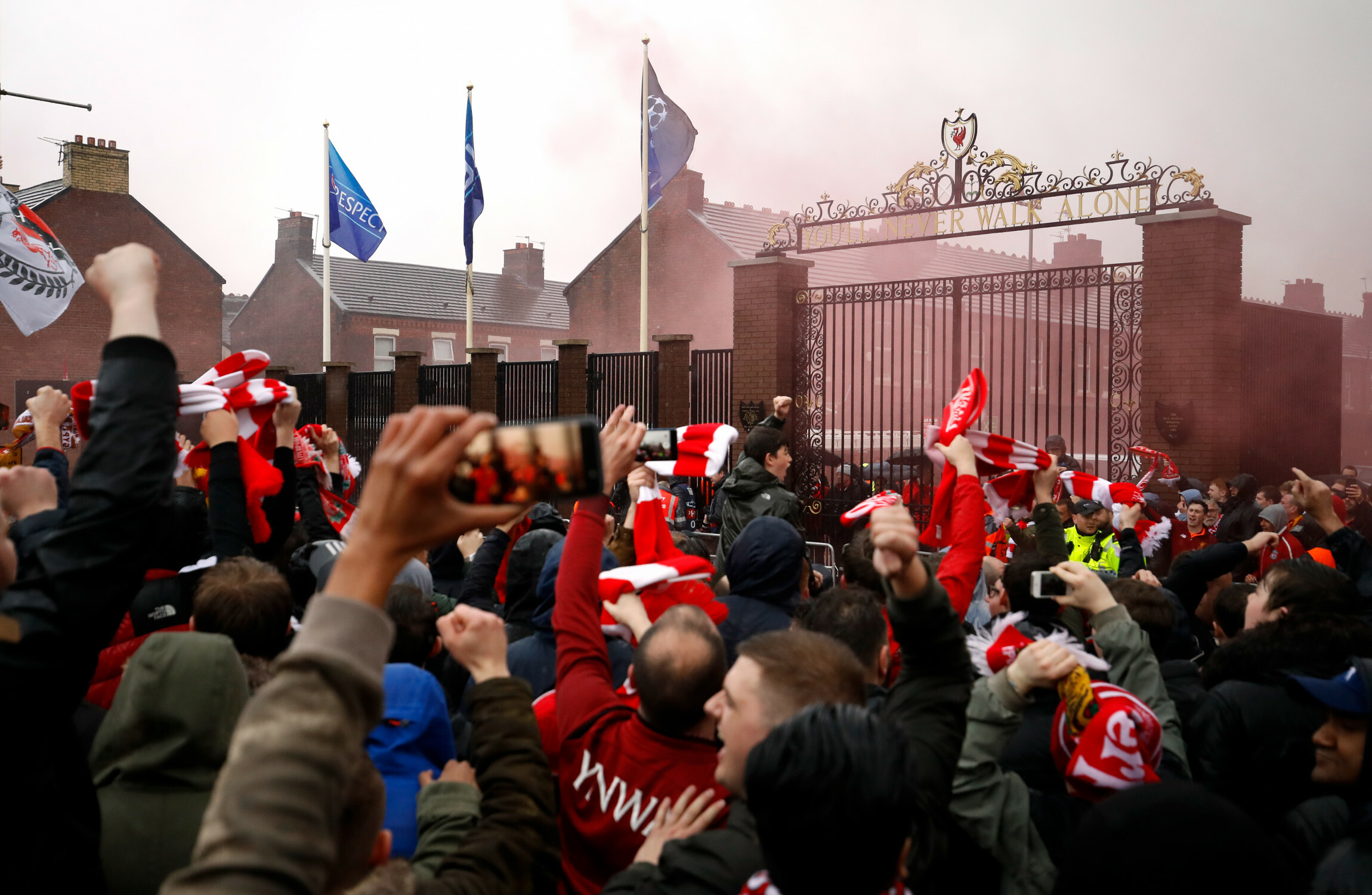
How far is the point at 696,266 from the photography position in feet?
96.0

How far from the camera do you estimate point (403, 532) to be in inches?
47.6

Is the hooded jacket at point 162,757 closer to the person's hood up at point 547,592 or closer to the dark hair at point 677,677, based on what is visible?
the dark hair at point 677,677

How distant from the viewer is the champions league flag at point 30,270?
9.09 meters

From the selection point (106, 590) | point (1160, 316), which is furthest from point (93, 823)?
point (1160, 316)

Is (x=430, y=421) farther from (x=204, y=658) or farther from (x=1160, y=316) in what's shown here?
(x=1160, y=316)

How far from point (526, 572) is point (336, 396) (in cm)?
1706

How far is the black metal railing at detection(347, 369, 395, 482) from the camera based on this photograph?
1927cm

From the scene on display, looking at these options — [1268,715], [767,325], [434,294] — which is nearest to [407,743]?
[1268,715]

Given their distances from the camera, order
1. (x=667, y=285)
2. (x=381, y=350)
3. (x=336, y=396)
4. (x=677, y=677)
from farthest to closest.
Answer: (x=381, y=350)
(x=667, y=285)
(x=336, y=396)
(x=677, y=677)

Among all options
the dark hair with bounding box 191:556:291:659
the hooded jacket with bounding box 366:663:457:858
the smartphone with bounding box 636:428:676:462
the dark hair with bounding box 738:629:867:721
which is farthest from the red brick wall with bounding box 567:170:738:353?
the dark hair with bounding box 738:629:867:721

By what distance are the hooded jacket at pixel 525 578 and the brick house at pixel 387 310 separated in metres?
35.6

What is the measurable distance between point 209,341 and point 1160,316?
32.6 m

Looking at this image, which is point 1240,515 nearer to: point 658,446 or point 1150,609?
point 1150,609

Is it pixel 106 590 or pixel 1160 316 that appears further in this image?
pixel 1160 316
